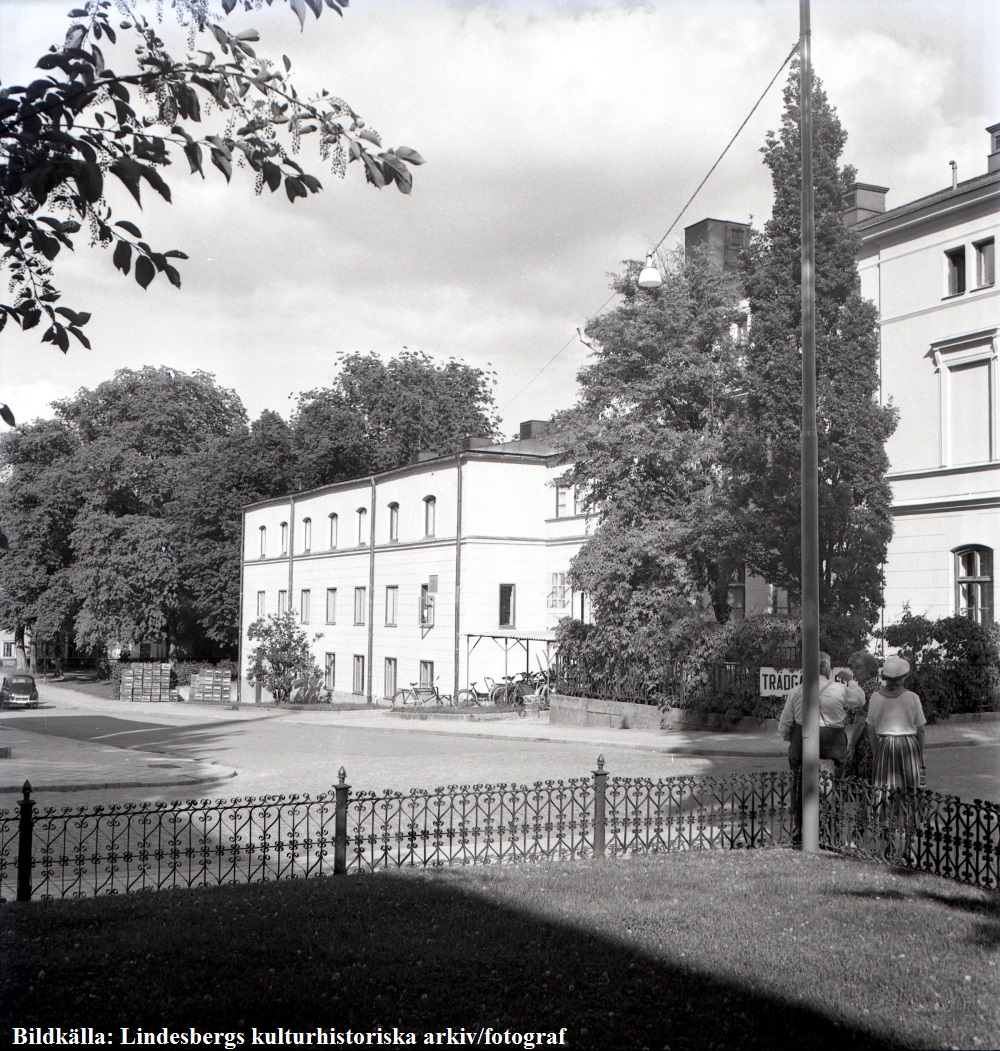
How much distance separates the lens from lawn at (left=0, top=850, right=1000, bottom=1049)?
565cm

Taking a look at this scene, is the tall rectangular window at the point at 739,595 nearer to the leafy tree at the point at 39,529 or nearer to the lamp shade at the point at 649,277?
the lamp shade at the point at 649,277

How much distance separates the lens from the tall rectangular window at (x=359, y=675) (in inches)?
1848

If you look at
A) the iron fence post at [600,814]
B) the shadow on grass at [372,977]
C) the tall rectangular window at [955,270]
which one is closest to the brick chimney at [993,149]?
the tall rectangular window at [955,270]

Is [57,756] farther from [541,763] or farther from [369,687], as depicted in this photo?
[369,687]

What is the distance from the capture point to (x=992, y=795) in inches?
559

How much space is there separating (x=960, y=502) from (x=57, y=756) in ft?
70.4

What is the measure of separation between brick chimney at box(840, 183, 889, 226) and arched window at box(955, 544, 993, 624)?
10293 millimetres

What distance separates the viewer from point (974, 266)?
27.2 metres

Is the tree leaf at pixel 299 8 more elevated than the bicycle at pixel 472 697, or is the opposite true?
the tree leaf at pixel 299 8

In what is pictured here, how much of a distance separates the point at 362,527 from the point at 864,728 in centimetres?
3738

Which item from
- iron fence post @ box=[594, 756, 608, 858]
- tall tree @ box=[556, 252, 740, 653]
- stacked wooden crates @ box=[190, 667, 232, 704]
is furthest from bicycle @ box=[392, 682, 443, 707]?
iron fence post @ box=[594, 756, 608, 858]

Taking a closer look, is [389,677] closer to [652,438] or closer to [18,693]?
[18,693]

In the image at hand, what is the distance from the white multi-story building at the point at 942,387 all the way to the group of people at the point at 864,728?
14907mm

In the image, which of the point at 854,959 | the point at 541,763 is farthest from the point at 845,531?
the point at 854,959
